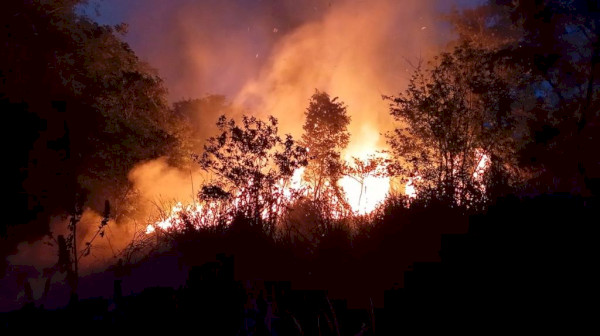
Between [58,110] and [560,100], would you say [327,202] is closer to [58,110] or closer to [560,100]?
[560,100]

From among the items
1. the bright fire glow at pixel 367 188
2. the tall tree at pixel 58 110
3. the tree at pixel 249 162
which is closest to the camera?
the tree at pixel 249 162

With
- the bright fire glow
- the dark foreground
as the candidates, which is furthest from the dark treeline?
the bright fire glow

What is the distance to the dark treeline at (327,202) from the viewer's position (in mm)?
4395

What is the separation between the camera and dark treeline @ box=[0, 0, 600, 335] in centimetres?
439

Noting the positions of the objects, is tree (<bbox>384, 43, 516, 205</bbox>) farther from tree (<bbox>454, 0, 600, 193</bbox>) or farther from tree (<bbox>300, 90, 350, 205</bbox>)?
tree (<bbox>300, 90, 350, 205</bbox>)

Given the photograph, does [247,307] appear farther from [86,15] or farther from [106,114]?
[86,15]

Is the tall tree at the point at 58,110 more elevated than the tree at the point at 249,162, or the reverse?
the tall tree at the point at 58,110

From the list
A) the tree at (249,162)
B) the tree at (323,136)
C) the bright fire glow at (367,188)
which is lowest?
the tree at (249,162)

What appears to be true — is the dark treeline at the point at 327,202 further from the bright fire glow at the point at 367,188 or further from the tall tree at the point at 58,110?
the bright fire glow at the point at 367,188

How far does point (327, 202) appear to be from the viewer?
1009cm

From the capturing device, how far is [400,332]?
4.59 m

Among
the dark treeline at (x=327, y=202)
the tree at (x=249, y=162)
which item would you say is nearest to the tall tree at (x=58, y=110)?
the dark treeline at (x=327, y=202)

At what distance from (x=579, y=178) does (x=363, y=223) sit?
23.7 ft

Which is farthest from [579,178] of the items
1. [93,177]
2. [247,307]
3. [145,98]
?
[145,98]
